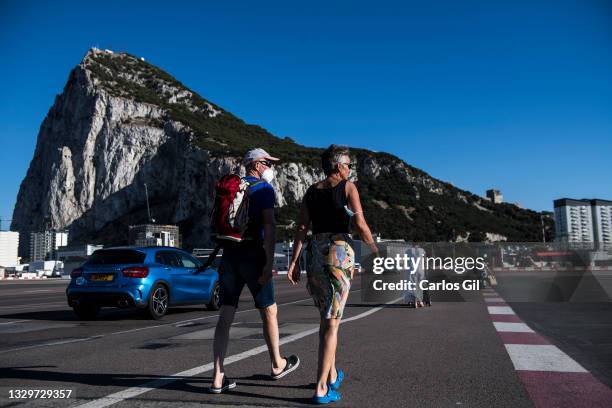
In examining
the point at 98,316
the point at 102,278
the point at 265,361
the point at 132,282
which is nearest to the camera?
the point at 265,361

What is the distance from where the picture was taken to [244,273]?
4.65 metres

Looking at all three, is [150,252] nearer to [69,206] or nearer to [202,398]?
[202,398]

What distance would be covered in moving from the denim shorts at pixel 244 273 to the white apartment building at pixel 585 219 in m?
105

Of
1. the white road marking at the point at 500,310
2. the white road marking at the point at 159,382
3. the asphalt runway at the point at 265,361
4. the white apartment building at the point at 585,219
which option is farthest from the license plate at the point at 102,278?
the white apartment building at the point at 585,219

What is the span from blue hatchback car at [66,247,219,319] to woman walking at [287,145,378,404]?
7368 mm

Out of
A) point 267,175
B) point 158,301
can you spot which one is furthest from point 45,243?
point 267,175

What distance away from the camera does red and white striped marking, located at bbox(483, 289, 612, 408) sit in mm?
4207

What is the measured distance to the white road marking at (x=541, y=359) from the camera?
5.45 m

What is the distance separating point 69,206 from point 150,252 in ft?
351

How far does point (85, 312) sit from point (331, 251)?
897cm

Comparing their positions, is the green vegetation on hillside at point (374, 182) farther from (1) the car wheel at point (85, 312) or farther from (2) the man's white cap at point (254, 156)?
(2) the man's white cap at point (254, 156)

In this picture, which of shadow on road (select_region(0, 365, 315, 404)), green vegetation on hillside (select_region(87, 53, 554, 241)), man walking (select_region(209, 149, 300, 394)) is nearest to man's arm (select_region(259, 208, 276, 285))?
man walking (select_region(209, 149, 300, 394))

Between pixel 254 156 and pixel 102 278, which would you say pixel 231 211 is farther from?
pixel 102 278

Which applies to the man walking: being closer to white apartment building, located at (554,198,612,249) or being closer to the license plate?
the license plate
